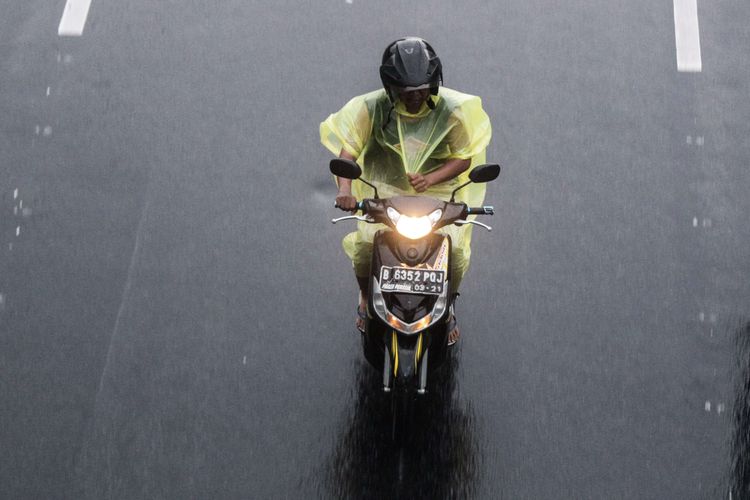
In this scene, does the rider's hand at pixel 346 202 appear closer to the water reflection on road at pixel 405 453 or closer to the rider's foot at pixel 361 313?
the rider's foot at pixel 361 313

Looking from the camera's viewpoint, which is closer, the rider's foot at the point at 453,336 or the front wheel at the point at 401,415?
the front wheel at the point at 401,415

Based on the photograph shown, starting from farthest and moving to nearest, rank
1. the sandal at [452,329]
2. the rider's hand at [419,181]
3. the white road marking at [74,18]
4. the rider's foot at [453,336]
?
1. the white road marking at [74,18]
2. the rider's foot at [453,336]
3. the sandal at [452,329]
4. the rider's hand at [419,181]

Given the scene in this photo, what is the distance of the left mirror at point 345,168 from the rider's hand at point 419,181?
40 centimetres

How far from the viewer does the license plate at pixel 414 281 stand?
18.7 ft

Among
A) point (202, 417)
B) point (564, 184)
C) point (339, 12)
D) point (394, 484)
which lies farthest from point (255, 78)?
point (394, 484)

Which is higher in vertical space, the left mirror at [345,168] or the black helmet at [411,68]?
the black helmet at [411,68]

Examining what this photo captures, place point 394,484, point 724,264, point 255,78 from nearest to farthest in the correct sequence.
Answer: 1. point 394,484
2. point 724,264
3. point 255,78

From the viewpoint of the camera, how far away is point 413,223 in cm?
562

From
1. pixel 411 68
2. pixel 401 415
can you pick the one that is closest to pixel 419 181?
pixel 411 68

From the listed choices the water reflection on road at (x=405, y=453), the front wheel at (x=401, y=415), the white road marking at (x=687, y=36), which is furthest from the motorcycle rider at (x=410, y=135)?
the white road marking at (x=687, y=36)

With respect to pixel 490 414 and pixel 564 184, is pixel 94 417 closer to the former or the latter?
pixel 490 414

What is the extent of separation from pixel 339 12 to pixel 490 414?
162 inches

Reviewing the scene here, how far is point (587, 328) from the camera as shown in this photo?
279 inches

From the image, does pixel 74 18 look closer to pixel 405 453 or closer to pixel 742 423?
pixel 405 453
